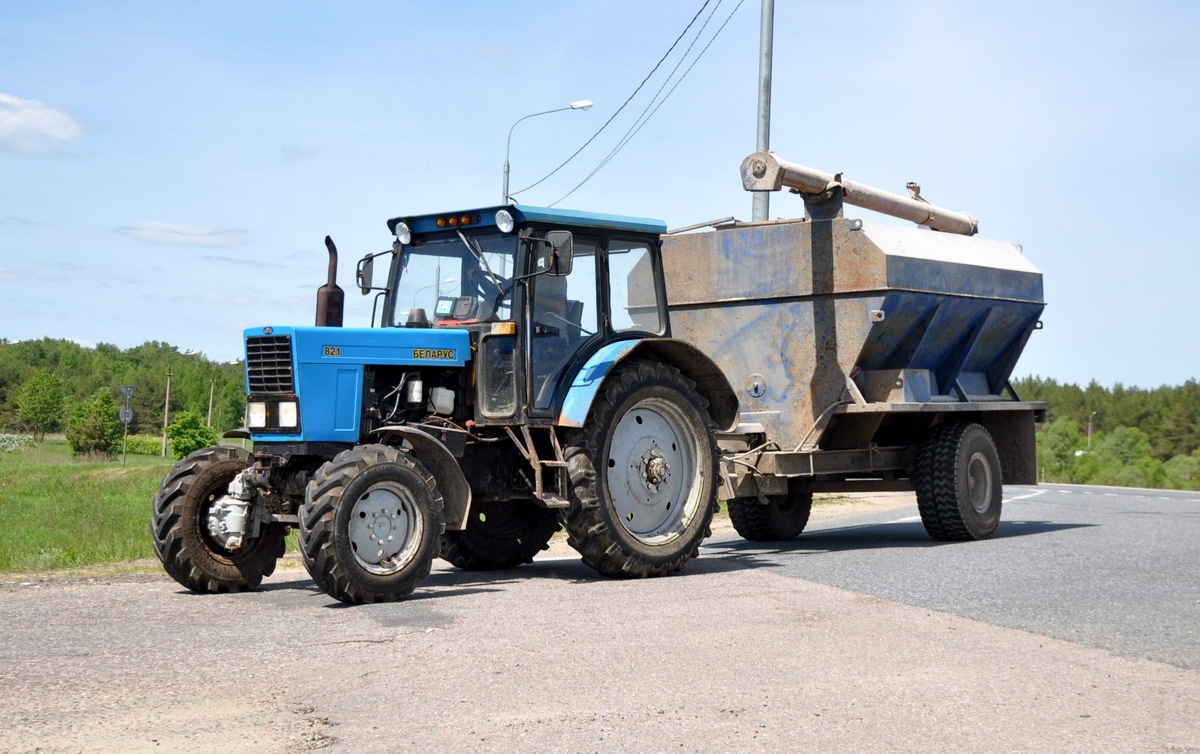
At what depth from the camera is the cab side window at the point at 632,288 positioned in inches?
396

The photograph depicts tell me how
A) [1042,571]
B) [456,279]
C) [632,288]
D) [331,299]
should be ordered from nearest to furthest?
[331,299] → [456,279] → [1042,571] → [632,288]

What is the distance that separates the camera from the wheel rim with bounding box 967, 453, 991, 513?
13.2 meters

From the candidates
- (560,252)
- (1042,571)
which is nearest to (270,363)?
(560,252)

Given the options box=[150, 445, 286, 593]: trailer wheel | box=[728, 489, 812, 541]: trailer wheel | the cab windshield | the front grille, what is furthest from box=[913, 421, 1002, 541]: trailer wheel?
the front grille

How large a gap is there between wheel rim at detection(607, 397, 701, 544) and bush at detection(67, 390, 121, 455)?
8879cm

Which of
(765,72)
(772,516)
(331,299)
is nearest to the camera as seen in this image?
(331,299)

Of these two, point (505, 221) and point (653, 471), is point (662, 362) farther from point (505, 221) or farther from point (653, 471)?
point (505, 221)

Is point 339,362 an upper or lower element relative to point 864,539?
upper

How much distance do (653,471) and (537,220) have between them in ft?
7.12

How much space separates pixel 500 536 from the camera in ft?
34.6

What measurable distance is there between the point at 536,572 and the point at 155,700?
17.5 feet

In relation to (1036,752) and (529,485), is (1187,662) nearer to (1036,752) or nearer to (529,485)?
(1036,752)

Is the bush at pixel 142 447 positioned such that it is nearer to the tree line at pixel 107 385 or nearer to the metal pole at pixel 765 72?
the tree line at pixel 107 385

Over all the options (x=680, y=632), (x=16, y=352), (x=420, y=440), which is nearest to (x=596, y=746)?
(x=680, y=632)
